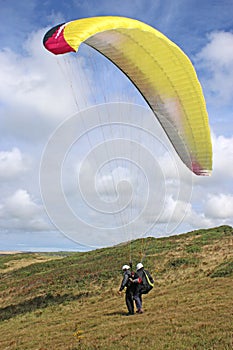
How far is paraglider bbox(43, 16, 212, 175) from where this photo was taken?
1285 centimetres

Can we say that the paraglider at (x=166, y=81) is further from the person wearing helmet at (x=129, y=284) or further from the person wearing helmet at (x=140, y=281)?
the person wearing helmet at (x=129, y=284)

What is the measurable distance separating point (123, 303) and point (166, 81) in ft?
32.5

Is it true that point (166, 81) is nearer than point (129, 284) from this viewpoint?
Yes

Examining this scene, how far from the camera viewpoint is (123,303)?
1825 cm

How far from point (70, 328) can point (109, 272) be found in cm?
1263

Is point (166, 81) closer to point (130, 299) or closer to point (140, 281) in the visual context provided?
point (140, 281)

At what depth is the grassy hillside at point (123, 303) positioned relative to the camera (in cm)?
1084

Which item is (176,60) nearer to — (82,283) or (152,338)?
(152,338)

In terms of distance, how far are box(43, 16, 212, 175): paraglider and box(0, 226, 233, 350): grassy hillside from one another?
5411 mm

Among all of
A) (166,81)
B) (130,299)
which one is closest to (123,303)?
(130,299)

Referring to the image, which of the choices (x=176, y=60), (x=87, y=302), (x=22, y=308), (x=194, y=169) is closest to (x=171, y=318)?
(x=194, y=169)

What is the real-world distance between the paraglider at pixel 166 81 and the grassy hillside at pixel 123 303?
17.8 feet

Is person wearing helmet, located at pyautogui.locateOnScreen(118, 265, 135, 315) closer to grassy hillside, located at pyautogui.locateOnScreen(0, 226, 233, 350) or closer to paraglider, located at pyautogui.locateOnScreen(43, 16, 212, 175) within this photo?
grassy hillside, located at pyautogui.locateOnScreen(0, 226, 233, 350)

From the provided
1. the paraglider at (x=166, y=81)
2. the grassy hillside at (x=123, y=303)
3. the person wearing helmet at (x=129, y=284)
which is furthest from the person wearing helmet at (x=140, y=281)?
the paraglider at (x=166, y=81)
